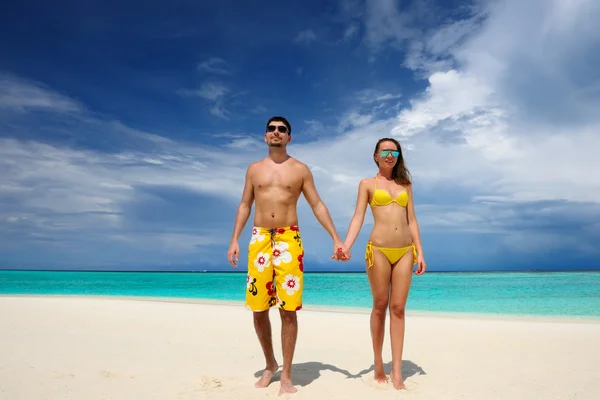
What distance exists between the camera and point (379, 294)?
4801 mm

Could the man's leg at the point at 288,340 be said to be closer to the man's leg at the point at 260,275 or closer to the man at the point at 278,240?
the man at the point at 278,240

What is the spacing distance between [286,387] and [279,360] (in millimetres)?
1978

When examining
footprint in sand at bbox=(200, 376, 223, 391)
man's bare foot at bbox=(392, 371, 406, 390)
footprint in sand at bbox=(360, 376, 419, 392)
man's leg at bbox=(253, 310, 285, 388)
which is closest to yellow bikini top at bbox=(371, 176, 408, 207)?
man's leg at bbox=(253, 310, 285, 388)

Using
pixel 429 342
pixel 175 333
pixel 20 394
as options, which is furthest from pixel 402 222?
pixel 175 333

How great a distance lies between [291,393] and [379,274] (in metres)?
1.57

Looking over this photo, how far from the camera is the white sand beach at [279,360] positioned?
4602 mm

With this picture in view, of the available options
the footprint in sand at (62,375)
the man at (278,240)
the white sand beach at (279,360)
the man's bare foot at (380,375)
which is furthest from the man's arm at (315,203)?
the footprint in sand at (62,375)

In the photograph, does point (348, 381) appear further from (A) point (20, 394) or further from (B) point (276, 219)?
(A) point (20, 394)

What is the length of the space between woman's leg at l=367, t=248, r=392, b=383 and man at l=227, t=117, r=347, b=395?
405 mm

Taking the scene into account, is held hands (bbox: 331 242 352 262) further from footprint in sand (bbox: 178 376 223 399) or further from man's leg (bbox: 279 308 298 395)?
footprint in sand (bbox: 178 376 223 399)

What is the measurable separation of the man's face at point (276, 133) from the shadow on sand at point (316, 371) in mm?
2761

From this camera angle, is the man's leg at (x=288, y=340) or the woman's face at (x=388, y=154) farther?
the woman's face at (x=388, y=154)

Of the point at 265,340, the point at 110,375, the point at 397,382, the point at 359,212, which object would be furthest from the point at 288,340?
the point at 110,375

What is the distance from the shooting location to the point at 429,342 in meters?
7.62
